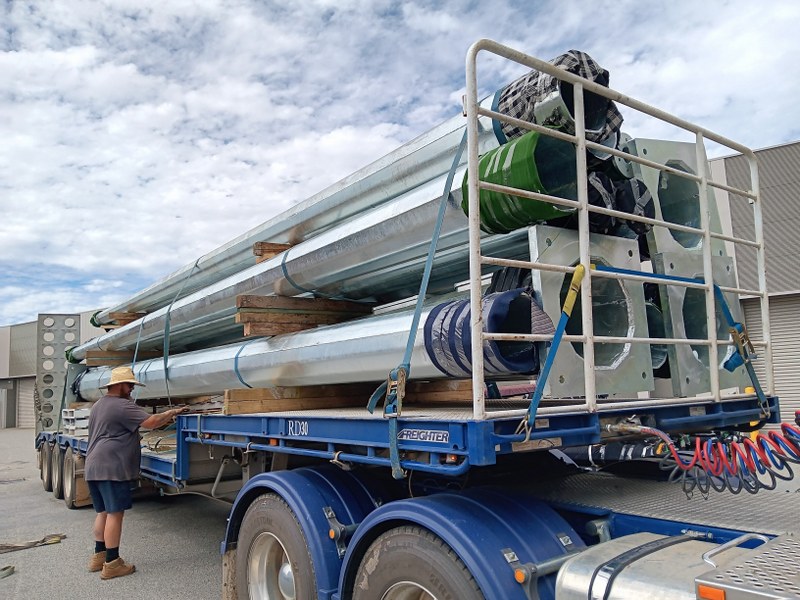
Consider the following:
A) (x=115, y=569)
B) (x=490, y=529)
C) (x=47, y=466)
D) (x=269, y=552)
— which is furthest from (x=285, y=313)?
(x=47, y=466)

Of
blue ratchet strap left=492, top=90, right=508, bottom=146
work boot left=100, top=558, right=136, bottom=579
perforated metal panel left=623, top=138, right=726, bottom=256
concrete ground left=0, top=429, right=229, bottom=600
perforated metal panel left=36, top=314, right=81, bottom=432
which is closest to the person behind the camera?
blue ratchet strap left=492, top=90, right=508, bottom=146

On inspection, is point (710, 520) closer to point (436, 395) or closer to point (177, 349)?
point (436, 395)

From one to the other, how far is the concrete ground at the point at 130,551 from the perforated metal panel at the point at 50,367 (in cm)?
156

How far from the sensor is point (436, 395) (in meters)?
4.70

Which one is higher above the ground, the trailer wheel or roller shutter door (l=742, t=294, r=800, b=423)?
roller shutter door (l=742, t=294, r=800, b=423)

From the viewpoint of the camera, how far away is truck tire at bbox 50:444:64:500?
1100cm

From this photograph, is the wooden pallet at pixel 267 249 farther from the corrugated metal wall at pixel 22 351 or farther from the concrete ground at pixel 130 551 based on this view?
the corrugated metal wall at pixel 22 351

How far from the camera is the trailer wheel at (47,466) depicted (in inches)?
465

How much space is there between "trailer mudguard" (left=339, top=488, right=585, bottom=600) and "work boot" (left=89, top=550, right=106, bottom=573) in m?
4.36

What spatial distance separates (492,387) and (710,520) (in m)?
1.83

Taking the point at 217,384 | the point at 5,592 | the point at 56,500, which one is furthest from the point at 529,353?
the point at 56,500

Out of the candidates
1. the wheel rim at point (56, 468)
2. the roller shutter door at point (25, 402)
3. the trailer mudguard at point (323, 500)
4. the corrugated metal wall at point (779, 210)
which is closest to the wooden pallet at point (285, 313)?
the trailer mudguard at point (323, 500)

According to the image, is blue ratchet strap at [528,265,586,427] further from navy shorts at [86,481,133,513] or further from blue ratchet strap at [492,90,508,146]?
navy shorts at [86,481,133,513]

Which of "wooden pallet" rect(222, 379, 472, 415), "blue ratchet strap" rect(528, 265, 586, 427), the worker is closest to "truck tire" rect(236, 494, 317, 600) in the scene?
"wooden pallet" rect(222, 379, 472, 415)
